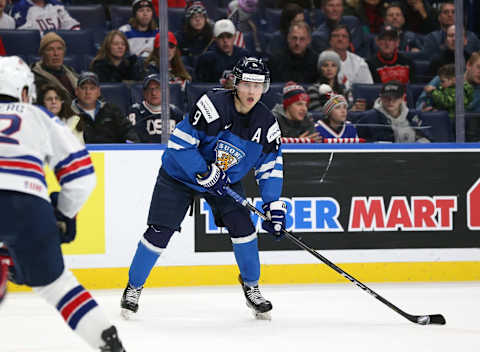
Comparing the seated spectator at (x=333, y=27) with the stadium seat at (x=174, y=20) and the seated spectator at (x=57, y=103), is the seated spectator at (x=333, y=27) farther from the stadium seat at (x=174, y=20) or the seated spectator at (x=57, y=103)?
the seated spectator at (x=57, y=103)

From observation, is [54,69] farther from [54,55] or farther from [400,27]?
[400,27]

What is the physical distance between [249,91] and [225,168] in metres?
0.38

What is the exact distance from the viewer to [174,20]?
15.7 feet

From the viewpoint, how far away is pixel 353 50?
17.2 ft

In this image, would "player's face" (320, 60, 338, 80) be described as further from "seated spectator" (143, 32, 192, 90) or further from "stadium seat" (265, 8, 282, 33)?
"seated spectator" (143, 32, 192, 90)

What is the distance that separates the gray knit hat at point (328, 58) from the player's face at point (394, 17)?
878 mm

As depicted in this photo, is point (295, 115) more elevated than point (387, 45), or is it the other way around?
point (387, 45)

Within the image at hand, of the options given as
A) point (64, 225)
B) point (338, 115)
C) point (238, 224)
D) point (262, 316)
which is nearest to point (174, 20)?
point (338, 115)

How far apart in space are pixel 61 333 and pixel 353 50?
2777 mm

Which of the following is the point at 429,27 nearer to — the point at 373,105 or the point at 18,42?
the point at 373,105

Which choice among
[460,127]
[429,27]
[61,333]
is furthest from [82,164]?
[429,27]

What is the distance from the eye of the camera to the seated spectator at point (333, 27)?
5238 millimetres

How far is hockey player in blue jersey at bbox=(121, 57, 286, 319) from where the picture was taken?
11.6 ft

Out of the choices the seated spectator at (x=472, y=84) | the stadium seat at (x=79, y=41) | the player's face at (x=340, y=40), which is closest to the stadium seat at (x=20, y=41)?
the stadium seat at (x=79, y=41)
